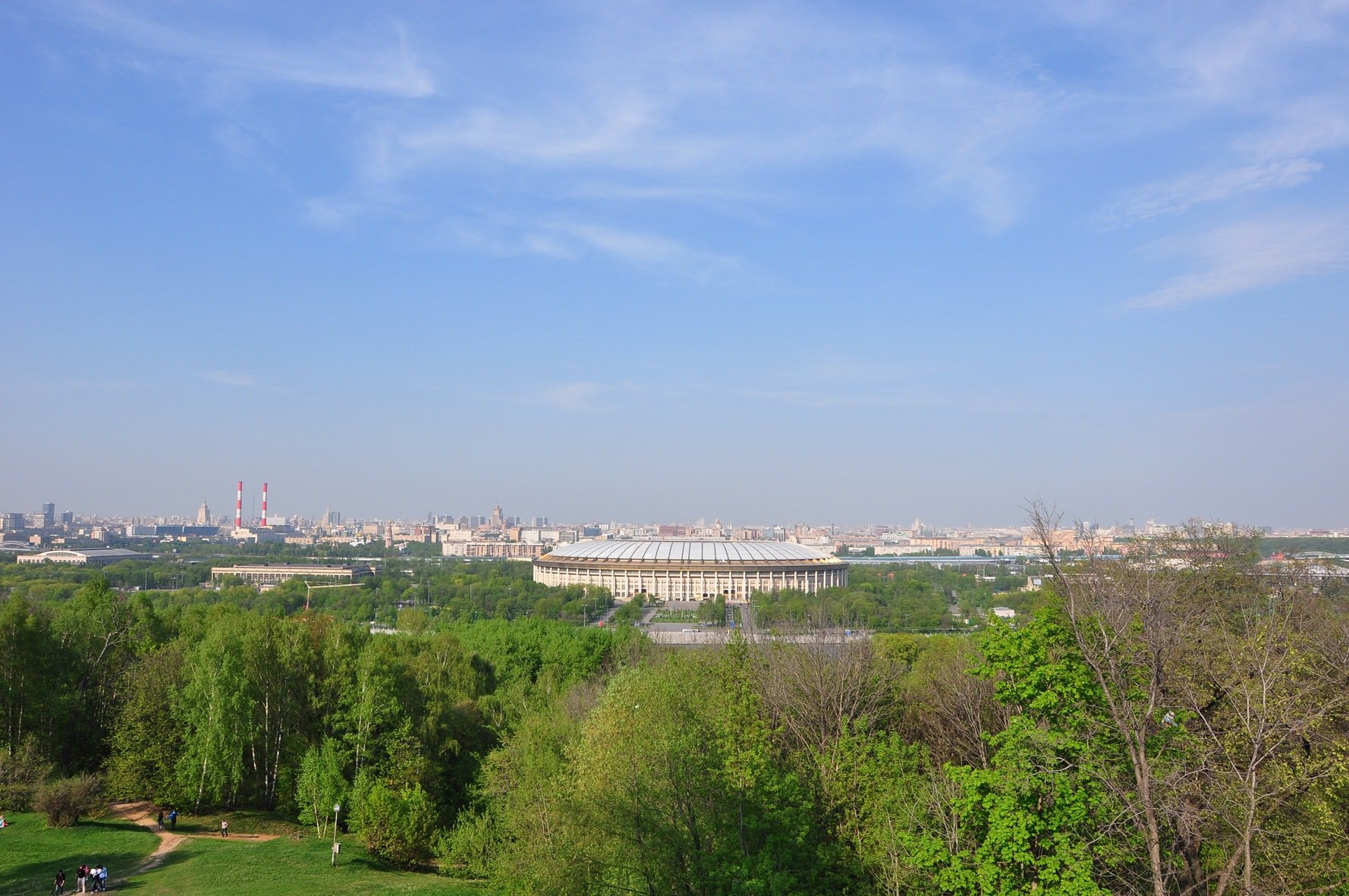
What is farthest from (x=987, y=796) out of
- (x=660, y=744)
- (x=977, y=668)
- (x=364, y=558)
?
(x=364, y=558)

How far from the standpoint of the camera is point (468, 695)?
38.9 m

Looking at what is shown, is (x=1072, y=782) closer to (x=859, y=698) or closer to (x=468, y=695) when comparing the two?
(x=859, y=698)

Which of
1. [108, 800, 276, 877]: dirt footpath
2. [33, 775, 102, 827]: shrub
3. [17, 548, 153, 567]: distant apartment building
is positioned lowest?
[108, 800, 276, 877]: dirt footpath

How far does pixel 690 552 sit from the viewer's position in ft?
391

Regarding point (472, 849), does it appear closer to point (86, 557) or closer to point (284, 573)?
point (284, 573)

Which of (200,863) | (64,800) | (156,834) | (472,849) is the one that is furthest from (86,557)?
(472,849)

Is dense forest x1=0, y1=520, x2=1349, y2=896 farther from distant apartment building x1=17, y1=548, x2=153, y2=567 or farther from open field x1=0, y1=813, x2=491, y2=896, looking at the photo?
distant apartment building x1=17, y1=548, x2=153, y2=567

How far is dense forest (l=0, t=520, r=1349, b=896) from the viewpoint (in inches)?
518

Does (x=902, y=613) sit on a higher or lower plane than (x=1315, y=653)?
lower

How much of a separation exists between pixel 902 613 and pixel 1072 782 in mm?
65253

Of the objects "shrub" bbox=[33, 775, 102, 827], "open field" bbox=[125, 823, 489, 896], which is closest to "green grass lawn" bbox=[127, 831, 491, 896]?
"open field" bbox=[125, 823, 489, 896]

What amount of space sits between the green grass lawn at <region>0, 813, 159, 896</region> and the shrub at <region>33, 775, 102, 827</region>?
0.25 metres

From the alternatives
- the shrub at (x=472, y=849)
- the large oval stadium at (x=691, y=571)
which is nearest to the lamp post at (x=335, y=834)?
the shrub at (x=472, y=849)

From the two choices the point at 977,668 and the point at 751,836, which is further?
the point at 751,836
